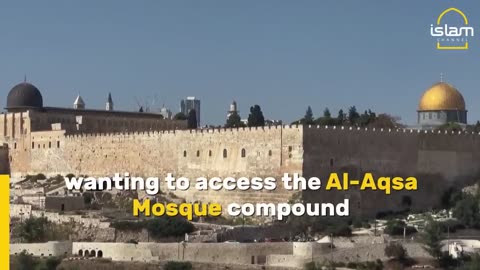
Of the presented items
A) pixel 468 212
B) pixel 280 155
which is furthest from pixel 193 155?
pixel 468 212

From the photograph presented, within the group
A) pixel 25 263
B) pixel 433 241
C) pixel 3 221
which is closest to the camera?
pixel 3 221

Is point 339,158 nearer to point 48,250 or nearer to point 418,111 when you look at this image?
point 48,250

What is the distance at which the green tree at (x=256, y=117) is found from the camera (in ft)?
158

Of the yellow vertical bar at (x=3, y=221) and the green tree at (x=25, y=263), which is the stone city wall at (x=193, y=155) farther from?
the yellow vertical bar at (x=3, y=221)

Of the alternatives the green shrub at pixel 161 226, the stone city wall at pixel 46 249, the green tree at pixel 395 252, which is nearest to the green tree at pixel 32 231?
the stone city wall at pixel 46 249

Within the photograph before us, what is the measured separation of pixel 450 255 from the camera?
20.4 meters

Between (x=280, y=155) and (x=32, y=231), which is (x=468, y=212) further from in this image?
(x=32, y=231)

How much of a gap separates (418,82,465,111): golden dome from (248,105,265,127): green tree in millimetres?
10515

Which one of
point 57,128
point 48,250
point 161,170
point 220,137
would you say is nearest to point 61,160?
point 57,128

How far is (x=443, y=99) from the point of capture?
41719 millimetres

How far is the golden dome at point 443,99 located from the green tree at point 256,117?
1051 centimetres

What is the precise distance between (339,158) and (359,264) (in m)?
7.06

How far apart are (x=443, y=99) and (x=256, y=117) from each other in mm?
12485

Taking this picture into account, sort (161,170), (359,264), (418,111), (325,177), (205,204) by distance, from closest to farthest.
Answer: (359,264)
(325,177)
(205,204)
(161,170)
(418,111)
